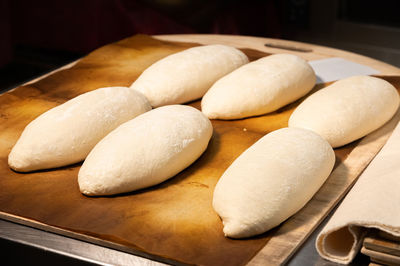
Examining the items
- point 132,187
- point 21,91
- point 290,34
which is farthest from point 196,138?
point 290,34

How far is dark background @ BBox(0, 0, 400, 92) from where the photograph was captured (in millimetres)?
2797

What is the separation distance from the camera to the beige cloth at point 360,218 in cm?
86

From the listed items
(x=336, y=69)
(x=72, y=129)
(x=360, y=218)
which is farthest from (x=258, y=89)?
(x=360, y=218)

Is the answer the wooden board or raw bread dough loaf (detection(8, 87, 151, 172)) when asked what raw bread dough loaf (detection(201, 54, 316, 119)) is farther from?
raw bread dough loaf (detection(8, 87, 151, 172))

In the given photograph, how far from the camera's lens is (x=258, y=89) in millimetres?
1428

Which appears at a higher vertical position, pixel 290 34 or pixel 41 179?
pixel 41 179

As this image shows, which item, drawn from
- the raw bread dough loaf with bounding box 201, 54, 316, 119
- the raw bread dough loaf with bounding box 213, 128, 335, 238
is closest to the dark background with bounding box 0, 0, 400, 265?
the raw bread dough loaf with bounding box 201, 54, 316, 119

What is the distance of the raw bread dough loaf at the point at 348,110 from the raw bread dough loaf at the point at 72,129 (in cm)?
44

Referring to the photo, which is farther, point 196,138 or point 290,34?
point 290,34

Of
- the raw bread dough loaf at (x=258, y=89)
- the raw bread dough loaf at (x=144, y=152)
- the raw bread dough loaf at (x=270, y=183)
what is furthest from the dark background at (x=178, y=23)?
the raw bread dough loaf at (x=270, y=183)

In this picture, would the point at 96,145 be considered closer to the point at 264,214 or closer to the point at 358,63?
the point at 264,214

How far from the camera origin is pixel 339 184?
1.10 meters

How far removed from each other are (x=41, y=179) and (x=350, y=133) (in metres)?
0.73

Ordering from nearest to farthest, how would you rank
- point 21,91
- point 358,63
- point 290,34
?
point 21,91
point 358,63
point 290,34
